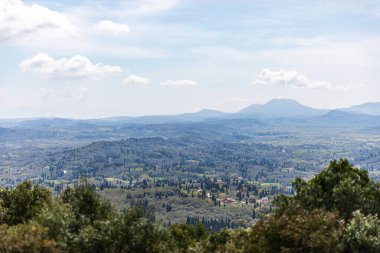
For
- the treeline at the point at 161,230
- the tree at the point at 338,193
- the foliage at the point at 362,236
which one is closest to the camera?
the treeline at the point at 161,230

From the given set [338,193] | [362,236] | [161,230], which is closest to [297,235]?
[362,236]

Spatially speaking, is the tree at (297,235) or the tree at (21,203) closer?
the tree at (297,235)

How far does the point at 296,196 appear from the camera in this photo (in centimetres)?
6862

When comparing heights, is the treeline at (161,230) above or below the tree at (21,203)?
above

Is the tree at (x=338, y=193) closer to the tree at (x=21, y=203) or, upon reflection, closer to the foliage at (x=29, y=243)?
the foliage at (x=29, y=243)

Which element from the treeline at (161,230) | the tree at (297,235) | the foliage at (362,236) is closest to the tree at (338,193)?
the treeline at (161,230)

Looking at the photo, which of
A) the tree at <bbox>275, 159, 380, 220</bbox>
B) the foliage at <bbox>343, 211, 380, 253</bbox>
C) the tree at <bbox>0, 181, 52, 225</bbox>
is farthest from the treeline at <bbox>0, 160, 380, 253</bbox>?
the tree at <bbox>0, 181, 52, 225</bbox>

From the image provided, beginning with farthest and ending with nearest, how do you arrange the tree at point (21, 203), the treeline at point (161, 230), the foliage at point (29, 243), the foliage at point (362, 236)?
the tree at point (21, 203) < the foliage at point (362, 236) < the treeline at point (161, 230) < the foliage at point (29, 243)

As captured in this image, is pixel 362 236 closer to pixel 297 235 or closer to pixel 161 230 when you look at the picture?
pixel 297 235

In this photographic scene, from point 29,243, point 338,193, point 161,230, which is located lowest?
point 161,230

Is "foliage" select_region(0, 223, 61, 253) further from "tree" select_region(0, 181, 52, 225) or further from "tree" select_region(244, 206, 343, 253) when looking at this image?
"tree" select_region(0, 181, 52, 225)

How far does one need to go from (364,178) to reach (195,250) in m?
38.6

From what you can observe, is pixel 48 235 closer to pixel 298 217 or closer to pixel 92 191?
pixel 92 191

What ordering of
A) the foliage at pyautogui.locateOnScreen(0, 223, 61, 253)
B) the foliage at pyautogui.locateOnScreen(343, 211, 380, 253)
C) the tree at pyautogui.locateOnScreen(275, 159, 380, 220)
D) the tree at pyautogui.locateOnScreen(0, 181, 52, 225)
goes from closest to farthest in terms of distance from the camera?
the foliage at pyautogui.locateOnScreen(0, 223, 61, 253) → the foliage at pyautogui.locateOnScreen(343, 211, 380, 253) → the tree at pyautogui.locateOnScreen(275, 159, 380, 220) → the tree at pyautogui.locateOnScreen(0, 181, 52, 225)
